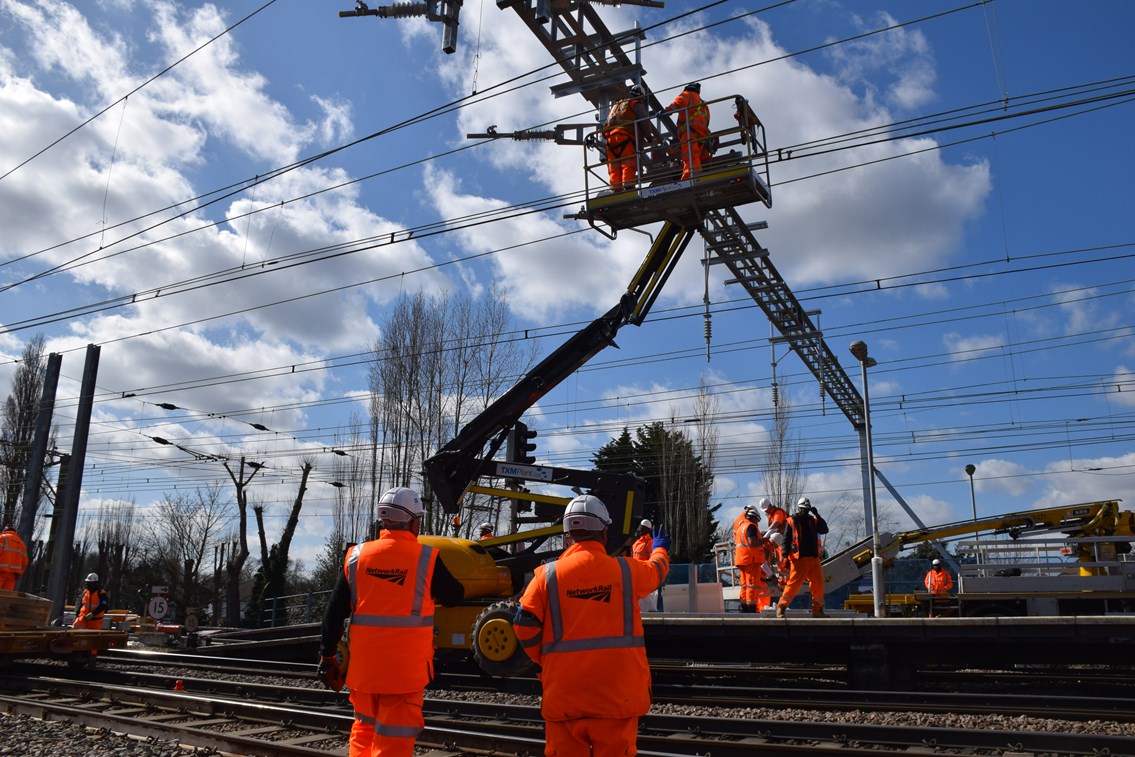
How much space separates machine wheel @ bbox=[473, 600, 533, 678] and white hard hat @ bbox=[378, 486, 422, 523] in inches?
178

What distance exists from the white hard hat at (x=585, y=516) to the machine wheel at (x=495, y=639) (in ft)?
17.2

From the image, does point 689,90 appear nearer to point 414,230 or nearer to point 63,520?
point 414,230

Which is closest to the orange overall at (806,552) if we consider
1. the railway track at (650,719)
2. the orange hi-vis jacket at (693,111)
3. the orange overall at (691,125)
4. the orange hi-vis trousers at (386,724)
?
the railway track at (650,719)

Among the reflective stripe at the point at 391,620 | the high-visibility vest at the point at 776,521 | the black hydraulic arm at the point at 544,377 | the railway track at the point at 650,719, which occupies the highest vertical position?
the black hydraulic arm at the point at 544,377

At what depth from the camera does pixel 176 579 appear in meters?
49.7

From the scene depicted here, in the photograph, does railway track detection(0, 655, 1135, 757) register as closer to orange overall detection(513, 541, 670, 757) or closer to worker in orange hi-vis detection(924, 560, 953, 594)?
orange overall detection(513, 541, 670, 757)

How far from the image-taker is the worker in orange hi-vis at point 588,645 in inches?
151

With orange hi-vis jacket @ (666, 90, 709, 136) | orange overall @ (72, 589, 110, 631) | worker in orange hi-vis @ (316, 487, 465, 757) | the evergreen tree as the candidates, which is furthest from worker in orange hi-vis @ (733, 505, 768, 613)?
the evergreen tree

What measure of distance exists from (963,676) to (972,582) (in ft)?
11.4

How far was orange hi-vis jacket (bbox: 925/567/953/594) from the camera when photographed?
58.7 ft

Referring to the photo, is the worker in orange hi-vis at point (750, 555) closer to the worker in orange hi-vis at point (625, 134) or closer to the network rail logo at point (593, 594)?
the worker in orange hi-vis at point (625, 134)

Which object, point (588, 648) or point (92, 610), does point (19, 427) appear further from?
point (588, 648)

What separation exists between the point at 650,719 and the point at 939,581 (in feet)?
40.9

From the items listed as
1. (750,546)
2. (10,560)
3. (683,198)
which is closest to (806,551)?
(750,546)
